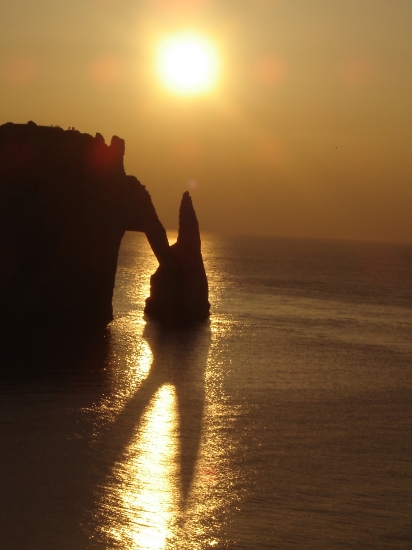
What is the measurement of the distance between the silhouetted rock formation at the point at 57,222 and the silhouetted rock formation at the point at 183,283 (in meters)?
5.66

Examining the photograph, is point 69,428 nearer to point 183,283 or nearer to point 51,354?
point 51,354

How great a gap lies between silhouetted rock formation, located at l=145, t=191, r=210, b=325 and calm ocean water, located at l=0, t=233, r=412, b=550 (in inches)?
257

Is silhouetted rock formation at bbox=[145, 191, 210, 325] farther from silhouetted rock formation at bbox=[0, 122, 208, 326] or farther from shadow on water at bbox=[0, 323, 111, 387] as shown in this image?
shadow on water at bbox=[0, 323, 111, 387]

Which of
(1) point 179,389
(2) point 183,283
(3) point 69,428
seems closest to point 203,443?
(3) point 69,428

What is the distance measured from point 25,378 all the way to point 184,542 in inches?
711

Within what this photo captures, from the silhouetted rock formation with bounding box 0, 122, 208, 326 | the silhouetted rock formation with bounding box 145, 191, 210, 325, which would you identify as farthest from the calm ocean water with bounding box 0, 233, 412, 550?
the silhouetted rock formation with bounding box 145, 191, 210, 325

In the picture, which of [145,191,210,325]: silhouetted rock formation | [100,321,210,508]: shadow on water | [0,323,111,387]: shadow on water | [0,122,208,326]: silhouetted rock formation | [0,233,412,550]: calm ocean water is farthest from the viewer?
[145,191,210,325]: silhouetted rock formation

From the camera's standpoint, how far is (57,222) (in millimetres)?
50031

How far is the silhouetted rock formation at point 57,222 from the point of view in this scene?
4844 centimetres

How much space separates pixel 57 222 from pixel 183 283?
12330 millimetres

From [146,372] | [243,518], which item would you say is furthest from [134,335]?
[243,518]

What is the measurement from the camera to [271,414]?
31.2m

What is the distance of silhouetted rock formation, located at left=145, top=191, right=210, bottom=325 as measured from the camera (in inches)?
2295

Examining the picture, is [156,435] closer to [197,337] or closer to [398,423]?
[398,423]
